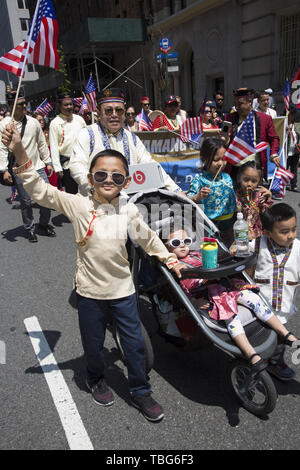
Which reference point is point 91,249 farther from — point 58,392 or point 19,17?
point 19,17

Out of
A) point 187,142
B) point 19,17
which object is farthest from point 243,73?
point 19,17

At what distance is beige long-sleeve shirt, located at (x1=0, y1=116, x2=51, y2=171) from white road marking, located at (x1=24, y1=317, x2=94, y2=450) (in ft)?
9.60

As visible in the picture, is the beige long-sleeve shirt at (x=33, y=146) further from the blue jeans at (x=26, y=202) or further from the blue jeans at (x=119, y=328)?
the blue jeans at (x=119, y=328)

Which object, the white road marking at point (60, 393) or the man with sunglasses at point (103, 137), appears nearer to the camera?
the white road marking at point (60, 393)

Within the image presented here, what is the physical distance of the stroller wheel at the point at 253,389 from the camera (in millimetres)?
2203

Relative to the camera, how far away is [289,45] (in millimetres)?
13922

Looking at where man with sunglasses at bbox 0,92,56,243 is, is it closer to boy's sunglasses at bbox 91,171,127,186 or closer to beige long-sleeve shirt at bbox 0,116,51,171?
beige long-sleeve shirt at bbox 0,116,51,171

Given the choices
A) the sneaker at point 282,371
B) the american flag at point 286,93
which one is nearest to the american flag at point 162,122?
the american flag at point 286,93

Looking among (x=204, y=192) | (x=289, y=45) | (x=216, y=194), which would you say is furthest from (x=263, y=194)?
(x=289, y=45)

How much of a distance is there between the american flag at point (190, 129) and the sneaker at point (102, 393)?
4622 millimetres

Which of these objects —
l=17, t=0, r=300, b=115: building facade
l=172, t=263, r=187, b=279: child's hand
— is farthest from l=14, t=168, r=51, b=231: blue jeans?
l=17, t=0, r=300, b=115: building facade

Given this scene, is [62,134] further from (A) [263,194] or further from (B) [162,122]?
(A) [263,194]

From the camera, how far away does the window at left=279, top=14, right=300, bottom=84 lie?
44.4 feet

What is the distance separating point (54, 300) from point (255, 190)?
2.42m
